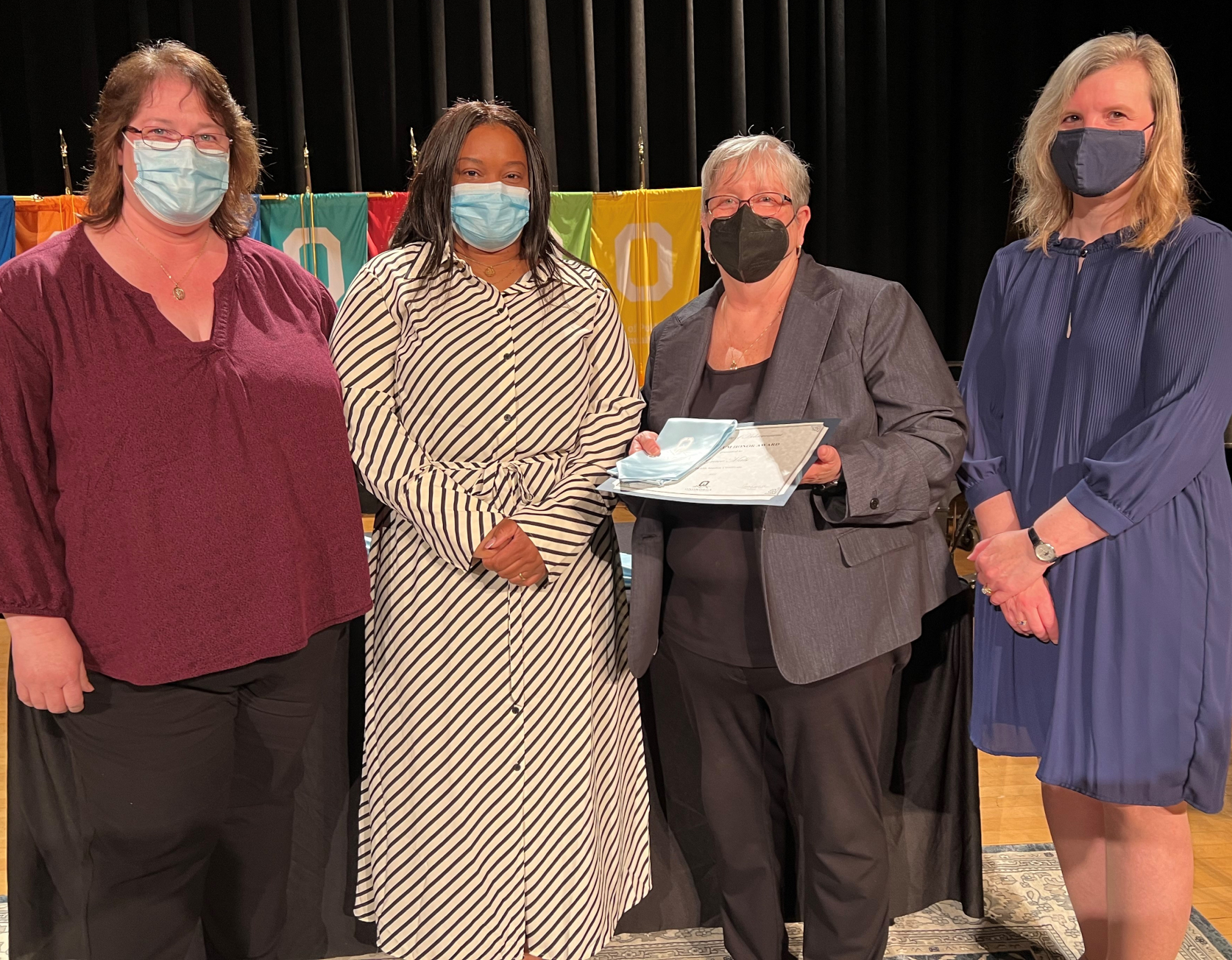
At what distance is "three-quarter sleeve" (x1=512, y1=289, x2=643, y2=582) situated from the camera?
1.81 metres

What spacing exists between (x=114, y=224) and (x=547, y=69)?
6341 millimetres

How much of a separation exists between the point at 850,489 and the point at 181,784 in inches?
47.5

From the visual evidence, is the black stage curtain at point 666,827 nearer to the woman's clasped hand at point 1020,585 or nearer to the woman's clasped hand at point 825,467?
the woman's clasped hand at point 1020,585

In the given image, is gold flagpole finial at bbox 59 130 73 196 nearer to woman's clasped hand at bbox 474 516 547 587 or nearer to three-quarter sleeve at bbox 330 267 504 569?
three-quarter sleeve at bbox 330 267 504 569

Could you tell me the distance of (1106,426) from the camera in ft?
5.85

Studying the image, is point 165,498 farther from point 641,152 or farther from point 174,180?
point 641,152

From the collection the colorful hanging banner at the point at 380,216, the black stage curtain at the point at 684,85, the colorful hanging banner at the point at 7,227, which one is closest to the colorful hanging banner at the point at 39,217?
the colorful hanging banner at the point at 7,227

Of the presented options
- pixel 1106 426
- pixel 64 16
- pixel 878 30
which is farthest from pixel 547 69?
pixel 1106 426

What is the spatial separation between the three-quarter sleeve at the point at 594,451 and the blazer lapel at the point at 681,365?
0.04 metres

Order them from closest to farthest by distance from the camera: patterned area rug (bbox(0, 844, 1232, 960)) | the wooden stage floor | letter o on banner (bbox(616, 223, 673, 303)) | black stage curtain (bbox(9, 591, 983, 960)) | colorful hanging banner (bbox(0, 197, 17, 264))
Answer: black stage curtain (bbox(9, 591, 983, 960)) < patterned area rug (bbox(0, 844, 1232, 960)) < the wooden stage floor < colorful hanging banner (bbox(0, 197, 17, 264)) < letter o on banner (bbox(616, 223, 673, 303))

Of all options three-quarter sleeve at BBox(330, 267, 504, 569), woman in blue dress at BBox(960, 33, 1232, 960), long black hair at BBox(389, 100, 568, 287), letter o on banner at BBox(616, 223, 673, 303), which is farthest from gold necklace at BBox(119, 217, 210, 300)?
letter o on banner at BBox(616, 223, 673, 303)

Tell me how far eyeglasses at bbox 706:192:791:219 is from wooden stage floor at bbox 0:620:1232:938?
6.15ft

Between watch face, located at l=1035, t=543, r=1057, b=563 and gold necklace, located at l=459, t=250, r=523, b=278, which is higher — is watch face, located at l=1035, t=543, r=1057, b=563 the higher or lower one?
the lower one

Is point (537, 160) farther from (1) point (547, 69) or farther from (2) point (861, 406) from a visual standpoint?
(1) point (547, 69)
